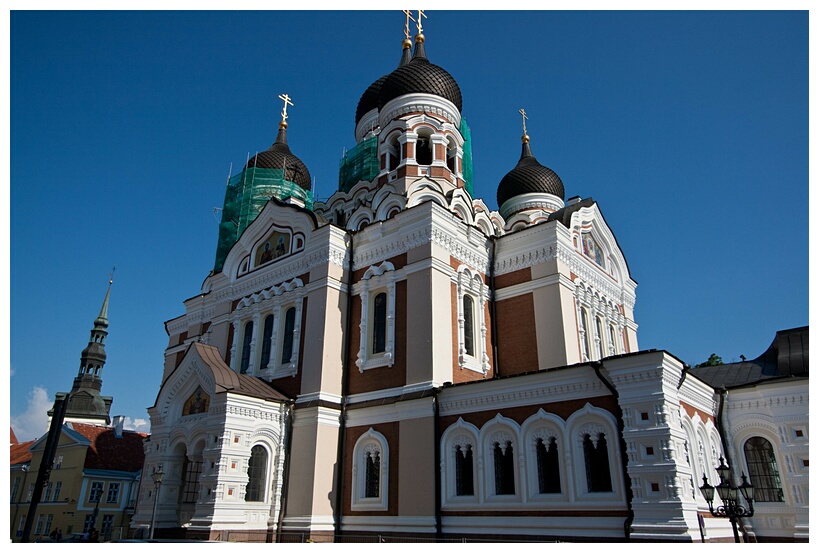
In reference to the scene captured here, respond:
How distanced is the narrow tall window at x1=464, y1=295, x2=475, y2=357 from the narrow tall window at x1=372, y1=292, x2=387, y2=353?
202 centimetres

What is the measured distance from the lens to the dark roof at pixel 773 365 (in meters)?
13.9

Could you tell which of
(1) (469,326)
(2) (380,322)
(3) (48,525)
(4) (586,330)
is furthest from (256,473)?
(3) (48,525)

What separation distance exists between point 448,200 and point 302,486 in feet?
29.7

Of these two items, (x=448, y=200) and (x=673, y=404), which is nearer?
(x=673, y=404)

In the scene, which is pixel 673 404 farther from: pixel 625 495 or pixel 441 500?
pixel 441 500

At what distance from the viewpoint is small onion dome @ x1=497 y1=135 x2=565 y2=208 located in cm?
2438

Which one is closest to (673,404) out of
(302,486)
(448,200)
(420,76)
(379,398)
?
(379,398)

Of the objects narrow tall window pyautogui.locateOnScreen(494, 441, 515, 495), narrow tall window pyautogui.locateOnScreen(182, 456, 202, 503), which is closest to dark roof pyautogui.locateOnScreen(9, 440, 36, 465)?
narrow tall window pyautogui.locateOnScreen(182, 456, 202, 503)

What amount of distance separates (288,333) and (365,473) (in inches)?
184

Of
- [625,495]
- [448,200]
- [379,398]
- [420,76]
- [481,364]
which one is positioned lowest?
[625,495]

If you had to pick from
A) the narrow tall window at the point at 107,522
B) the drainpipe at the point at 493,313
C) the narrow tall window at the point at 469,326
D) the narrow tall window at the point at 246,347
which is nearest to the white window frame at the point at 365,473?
the narrow tall window at the point at 469,326

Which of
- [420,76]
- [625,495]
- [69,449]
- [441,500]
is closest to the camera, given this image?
[625,495]

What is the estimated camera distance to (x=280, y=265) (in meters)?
17.4

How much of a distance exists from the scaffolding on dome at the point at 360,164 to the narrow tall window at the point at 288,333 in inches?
270
